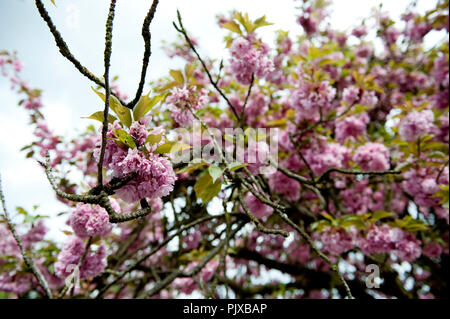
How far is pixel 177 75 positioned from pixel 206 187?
2.52 feet

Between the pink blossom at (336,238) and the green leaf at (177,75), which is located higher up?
the green leaf at (177,75)

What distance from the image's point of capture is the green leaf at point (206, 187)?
1269 millimetres

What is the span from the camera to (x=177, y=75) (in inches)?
63.8

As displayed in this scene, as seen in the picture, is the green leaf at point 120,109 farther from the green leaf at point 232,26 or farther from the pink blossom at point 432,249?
the pink blossom at point 432,249

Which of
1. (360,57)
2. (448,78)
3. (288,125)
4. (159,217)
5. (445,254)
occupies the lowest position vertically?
(445,254)

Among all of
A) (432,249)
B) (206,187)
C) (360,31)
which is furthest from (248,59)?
(360,31)

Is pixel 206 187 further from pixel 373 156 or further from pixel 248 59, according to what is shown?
pixel 373 156

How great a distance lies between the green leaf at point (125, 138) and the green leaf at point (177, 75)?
85 centimetres

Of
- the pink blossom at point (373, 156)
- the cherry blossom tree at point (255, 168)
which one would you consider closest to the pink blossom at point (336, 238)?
the cherry blossom tree at point (255, 168)
